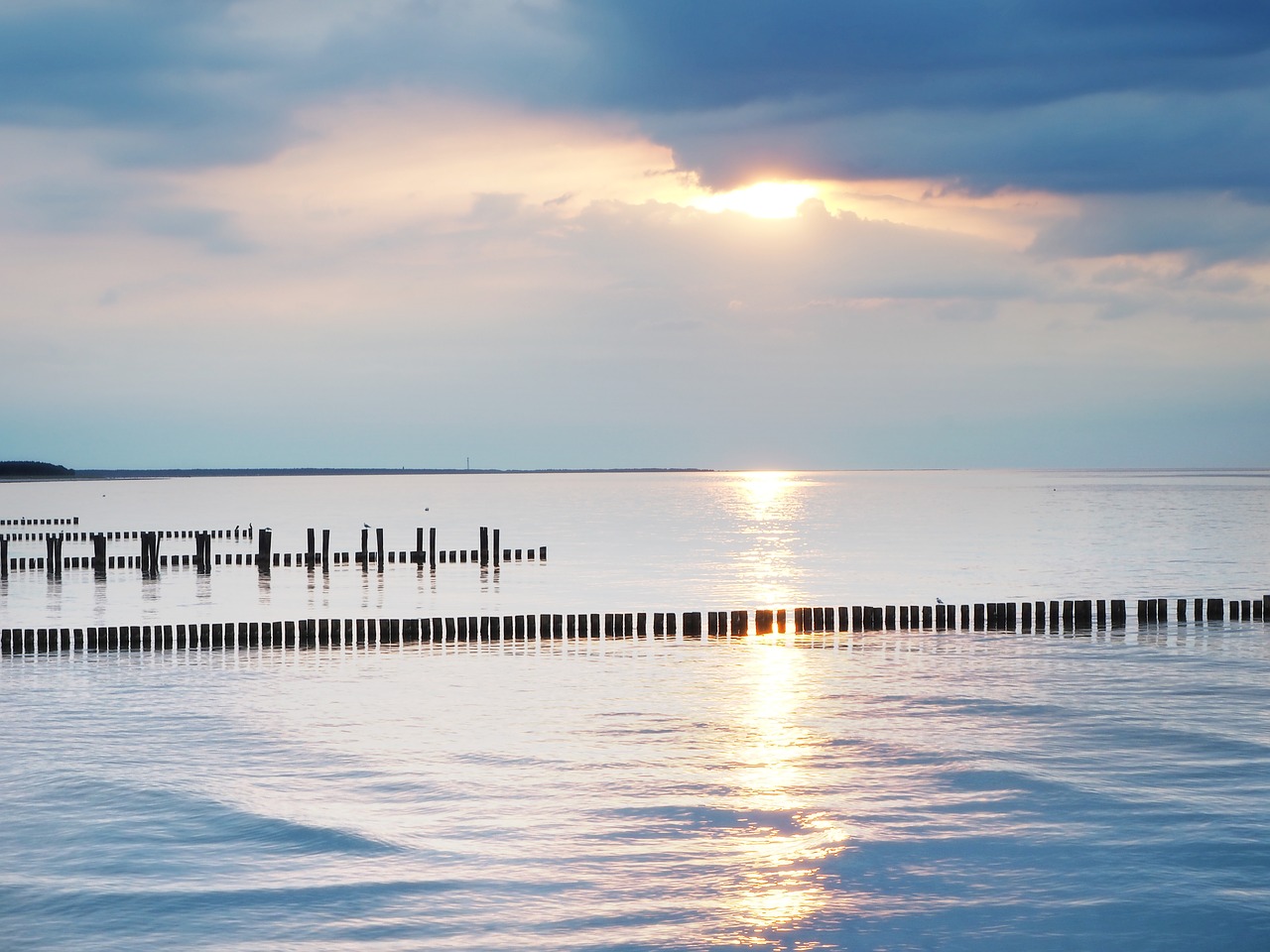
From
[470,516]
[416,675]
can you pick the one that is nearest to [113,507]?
[470,516]

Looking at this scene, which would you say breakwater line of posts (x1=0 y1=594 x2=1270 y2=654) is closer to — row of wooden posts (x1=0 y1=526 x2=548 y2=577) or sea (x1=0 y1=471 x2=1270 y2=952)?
sea (x1=0 y1=471 x2=1270 y2=952)

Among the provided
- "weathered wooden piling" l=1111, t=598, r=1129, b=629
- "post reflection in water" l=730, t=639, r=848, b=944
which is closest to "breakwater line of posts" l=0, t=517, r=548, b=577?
"weathered wooden piling" l=1111, t=598, r=1129, b=629

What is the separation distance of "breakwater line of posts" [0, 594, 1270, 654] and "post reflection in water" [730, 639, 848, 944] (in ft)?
27.8

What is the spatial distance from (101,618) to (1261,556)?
5355 centimetres

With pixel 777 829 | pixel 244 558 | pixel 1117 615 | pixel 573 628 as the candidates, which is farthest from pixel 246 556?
pixel 777 829

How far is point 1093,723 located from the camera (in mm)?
20000

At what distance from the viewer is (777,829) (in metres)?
14.1

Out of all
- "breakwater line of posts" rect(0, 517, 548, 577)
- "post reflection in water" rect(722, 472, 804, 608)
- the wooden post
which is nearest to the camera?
"post reflection in water" rect(722, 472, 804, 608)

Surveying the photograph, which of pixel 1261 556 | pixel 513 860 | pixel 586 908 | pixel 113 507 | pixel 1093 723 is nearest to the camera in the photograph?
pixel 586 908

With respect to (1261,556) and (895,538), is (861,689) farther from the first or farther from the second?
(895,538)

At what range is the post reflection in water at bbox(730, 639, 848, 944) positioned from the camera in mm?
11641

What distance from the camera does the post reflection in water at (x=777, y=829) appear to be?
1164 centimetres

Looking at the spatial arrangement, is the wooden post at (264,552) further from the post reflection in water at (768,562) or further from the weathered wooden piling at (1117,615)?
the weathered wooden piling at (1117,615)

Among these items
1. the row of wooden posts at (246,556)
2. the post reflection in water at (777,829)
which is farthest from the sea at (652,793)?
the row of wooden posts at (246,556)
